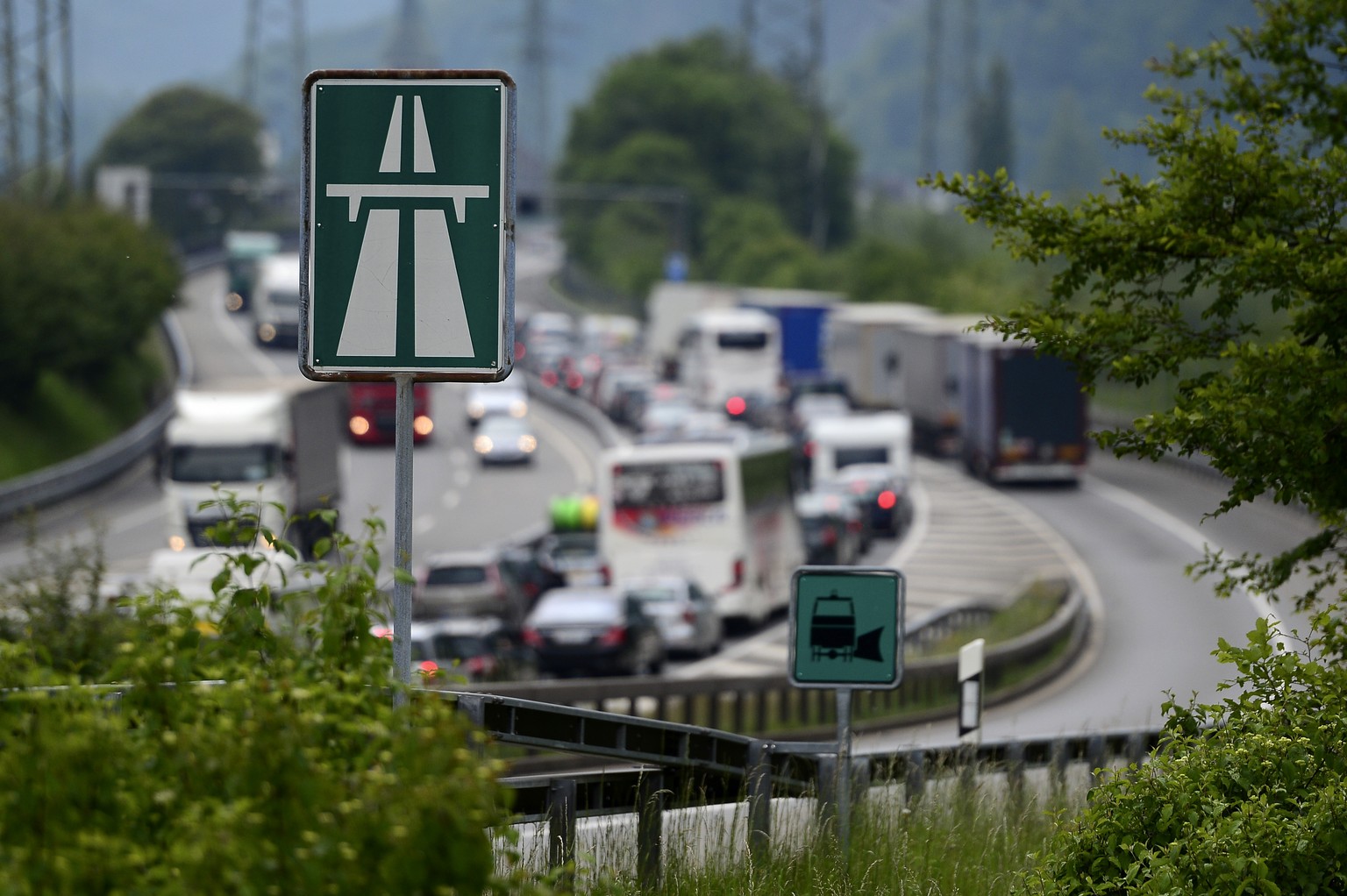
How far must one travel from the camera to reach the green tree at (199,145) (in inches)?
5669

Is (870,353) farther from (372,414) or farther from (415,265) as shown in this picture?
(415,265)

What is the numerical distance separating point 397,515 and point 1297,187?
21.0ft

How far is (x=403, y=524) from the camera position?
5.08 metres

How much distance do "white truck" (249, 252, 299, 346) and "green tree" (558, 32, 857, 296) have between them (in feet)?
230

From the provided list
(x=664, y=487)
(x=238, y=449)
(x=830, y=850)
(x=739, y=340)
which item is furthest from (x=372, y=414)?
(x=830, y=850)

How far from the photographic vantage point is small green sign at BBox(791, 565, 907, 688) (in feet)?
27.2

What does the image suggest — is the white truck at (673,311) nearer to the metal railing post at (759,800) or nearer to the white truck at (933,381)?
the white truck at (933,381)

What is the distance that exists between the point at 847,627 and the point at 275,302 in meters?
71.4

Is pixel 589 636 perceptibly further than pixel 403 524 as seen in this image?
Yes

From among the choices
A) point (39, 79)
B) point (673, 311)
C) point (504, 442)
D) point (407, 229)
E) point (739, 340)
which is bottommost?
point (504, 442)

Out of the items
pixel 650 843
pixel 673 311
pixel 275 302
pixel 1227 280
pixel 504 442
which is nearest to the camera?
pixel 650 843

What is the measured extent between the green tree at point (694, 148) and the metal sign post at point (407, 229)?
14254 centimetres

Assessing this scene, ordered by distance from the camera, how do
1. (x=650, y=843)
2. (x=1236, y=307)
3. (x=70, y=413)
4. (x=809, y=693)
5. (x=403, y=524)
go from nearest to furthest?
(x=403, y=524)
(x=650, y=843)
(x=1236, y=307)
(x=809, y=693)
(x=70, y=413)

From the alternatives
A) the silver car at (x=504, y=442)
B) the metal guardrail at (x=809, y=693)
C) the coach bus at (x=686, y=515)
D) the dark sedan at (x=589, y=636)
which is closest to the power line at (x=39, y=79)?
the silver car at (x=504, y=442)
